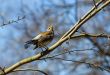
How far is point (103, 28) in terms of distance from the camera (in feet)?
43.9

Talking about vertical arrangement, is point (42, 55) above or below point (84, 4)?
below

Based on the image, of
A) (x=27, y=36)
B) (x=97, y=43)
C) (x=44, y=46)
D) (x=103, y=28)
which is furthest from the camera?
(x=27, y=36)

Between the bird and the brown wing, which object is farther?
the brown wing

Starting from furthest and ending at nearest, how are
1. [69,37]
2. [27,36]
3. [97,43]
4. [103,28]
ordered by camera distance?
[27,36]
[103,28]
[97,43]
[69,37]

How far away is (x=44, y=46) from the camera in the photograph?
5785mm

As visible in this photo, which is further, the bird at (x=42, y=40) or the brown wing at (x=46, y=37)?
the brown wing at (x=46, y=37)

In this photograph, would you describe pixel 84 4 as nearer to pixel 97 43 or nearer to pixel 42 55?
pixel 97 43

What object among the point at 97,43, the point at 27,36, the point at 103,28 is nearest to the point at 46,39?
the point at 97,43

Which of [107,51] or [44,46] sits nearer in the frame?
[44,46]

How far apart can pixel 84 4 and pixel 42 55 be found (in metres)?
8.07

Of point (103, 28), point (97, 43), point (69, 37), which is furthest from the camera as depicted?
point (103, 28)

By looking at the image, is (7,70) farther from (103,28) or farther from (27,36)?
(27,36)

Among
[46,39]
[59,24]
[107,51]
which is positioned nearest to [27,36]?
[59,24]

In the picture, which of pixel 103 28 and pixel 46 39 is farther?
pixel 103 28
